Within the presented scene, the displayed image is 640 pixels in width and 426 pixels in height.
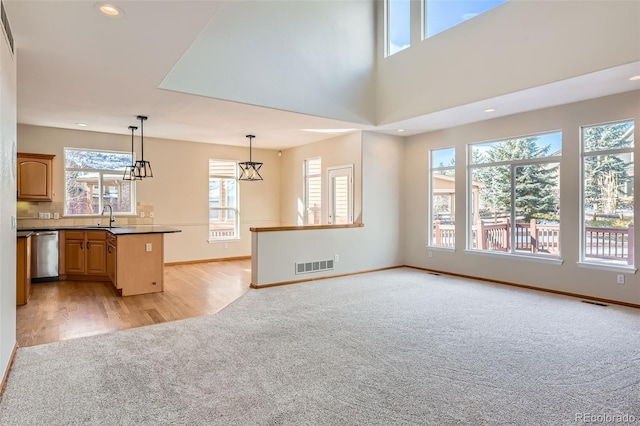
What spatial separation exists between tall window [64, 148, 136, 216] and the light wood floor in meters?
1.60

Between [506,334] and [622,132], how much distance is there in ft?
10.6

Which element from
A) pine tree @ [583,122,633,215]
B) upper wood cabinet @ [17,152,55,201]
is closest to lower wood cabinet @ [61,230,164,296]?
upper wood cabinet @ [17,152,55,201]

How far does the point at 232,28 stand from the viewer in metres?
4.72

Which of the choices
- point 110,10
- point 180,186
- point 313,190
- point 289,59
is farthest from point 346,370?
point 180,186

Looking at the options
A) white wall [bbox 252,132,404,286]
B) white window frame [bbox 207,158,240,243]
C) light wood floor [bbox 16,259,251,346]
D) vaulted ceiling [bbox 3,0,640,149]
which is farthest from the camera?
white window frame [bbox 207,158,240,243]

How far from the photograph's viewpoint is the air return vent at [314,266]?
605 centimetres

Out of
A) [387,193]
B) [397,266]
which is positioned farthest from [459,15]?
[397,266]

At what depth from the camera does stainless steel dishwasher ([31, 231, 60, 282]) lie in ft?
19.5

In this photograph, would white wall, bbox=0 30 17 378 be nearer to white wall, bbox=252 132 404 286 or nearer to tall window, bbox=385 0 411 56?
white wall, bbox=252 132 404 286

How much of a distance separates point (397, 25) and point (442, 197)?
3166 millimetres

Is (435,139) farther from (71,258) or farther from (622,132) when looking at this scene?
(71,258)

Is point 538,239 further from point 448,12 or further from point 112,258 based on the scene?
point 112,258

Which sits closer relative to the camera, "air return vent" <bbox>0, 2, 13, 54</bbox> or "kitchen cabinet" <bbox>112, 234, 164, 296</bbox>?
"air return vent" <bbox>0, 2, 13, 54</bbox>

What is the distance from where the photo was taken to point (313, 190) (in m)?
8.16
